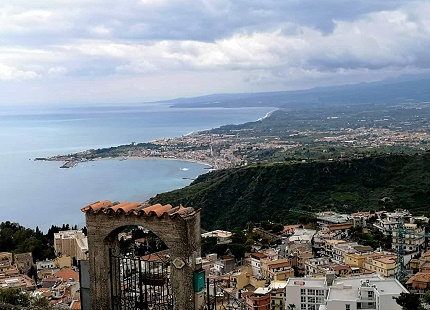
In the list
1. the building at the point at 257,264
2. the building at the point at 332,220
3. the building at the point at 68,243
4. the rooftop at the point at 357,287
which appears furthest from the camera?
the building at the point at 332,220

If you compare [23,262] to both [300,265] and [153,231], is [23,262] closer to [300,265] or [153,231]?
[300,265]

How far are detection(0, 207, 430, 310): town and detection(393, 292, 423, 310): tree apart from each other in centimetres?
7

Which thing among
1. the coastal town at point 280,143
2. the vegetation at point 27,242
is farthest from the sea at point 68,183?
the vegetation at point 27,242

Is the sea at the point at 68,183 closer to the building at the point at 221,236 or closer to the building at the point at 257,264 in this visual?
the building at the point at 221,236

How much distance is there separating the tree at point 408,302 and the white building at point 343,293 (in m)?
0.70

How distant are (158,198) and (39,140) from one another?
9658 cm

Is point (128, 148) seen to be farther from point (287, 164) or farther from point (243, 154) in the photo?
point (287, 164)

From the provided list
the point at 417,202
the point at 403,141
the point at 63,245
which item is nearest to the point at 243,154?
the point at 403,141

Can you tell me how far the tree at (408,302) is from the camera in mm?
13964

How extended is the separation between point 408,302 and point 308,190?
86.8 ft

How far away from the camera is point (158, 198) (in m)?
42.1

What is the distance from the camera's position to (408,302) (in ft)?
46.5

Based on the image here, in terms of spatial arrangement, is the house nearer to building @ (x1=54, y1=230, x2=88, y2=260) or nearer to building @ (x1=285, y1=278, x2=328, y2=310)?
building @ (x1=285, y1=278, x2=328, y2=310)

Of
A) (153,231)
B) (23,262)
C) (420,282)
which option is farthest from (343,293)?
(23,262)
